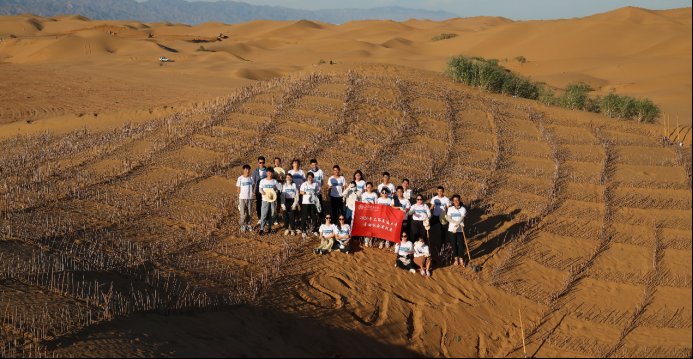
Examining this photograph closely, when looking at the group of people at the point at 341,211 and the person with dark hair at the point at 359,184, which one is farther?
the person with dark hair at the point at 359,184

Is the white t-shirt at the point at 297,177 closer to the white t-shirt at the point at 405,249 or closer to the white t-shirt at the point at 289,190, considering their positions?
the white t-shirt at the point at 289,190

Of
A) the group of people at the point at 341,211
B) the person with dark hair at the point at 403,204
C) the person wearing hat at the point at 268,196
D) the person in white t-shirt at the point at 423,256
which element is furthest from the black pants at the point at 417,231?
the person wearing hat at the point at 268,196

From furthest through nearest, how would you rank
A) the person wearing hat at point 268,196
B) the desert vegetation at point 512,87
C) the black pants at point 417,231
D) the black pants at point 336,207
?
the desert vegetation at point 512,87 < the black pants at point 336,207 < the person wearing hat at point 268,196 < the black pants at point 417,231

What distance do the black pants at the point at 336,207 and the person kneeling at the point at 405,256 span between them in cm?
166

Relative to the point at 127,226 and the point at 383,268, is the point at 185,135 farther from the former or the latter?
the point at 383,268

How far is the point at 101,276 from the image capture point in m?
8.86

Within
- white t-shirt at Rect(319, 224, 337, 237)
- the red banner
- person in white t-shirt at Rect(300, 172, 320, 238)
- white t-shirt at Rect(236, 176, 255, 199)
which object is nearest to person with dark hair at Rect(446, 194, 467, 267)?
the red banner

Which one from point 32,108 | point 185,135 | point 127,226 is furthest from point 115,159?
point 32,108

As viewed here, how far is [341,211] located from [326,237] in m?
1.06

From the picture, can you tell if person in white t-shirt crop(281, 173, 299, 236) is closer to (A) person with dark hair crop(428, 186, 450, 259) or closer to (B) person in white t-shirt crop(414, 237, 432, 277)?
(B) person in white t-shirt crop(414, 237, 432, 277)

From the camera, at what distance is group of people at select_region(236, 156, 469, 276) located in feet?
34.4

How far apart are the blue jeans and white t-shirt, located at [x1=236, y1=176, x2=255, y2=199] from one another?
1.25 ft

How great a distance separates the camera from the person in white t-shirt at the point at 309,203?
11023mm

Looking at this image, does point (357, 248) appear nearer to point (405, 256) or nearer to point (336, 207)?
point (336, 207)
